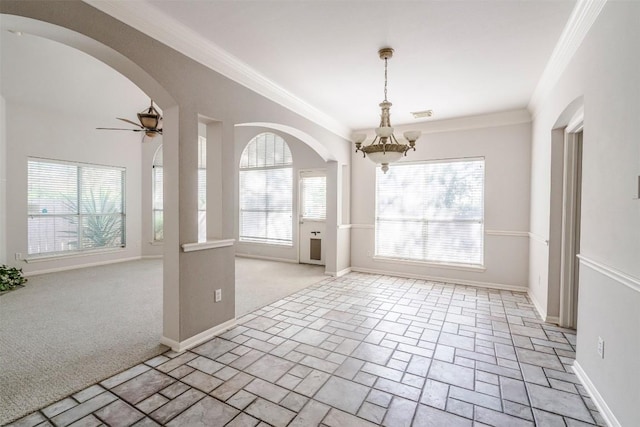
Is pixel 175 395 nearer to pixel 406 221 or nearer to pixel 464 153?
pixel 406 221

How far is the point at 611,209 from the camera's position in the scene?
1900 millimetres

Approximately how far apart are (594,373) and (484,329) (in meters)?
Answer: 1.23

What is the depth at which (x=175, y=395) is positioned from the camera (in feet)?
6.89

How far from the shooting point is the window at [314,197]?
22.2ft

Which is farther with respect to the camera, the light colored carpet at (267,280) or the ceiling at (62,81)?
the light colored carpet at (267,280)

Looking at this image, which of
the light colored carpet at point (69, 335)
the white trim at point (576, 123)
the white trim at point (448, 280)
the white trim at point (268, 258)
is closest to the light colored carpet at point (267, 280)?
the white trim at point (268, 258)

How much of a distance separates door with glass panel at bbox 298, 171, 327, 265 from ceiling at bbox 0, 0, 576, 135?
2115 millimetres

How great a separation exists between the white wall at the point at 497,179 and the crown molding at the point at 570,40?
1139mm

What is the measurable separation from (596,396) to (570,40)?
2.76 metres

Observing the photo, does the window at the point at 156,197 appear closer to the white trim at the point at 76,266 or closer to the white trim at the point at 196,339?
the white trim at the point at 76,266

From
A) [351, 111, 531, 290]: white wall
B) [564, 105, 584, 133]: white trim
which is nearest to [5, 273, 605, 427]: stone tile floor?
[351, 111, 531, 290]: white wall

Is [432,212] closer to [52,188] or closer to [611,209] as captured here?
[611,209]

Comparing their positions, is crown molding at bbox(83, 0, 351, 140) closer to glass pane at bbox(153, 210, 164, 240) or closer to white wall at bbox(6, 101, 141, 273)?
white wall at bbox(6, 101, 141, 273)

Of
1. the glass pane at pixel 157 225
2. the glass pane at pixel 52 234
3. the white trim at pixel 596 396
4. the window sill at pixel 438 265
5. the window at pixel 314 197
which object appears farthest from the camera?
the glass pane at pixel 157 225
